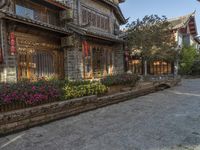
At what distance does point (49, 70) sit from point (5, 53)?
9.27ft

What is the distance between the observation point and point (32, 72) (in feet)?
33.7

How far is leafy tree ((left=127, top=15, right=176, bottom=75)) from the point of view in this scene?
50.6 ft

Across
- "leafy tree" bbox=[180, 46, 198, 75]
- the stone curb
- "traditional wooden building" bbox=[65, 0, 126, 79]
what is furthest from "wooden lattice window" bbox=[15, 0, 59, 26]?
"leafy tree" bbox=[180, 46, 198, 75]

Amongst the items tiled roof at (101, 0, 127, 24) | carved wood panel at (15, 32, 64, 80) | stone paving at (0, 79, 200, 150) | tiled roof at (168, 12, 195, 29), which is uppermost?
tiled roof at (168, 12, 195, 29)

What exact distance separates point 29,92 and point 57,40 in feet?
19.3

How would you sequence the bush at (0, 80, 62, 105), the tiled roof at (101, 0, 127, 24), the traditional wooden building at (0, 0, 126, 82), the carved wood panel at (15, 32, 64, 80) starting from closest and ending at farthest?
the bush at (0, 80, 62, 105), the traditional wooden building at (0, 0, 126, 82), the carved wood panel at (15, 32, 64, 80), the tiled roof at (101, 0, 127, 24)

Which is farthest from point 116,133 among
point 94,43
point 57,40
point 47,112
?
point 94,43

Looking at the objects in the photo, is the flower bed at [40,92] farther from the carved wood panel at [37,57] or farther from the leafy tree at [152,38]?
the leafy tree at [152,38]

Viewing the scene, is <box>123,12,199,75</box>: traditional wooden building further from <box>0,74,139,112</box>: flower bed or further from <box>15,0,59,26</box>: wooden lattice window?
<box>0,74,139,112</box>: flower bed

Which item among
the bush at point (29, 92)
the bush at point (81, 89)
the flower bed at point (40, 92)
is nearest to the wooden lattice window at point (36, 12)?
the flower bed at point (40, 92)

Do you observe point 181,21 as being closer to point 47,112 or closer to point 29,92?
point 47,112

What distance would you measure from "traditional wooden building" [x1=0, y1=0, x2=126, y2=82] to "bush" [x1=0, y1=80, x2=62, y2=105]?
8.02ft

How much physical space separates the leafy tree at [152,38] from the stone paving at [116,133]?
8.58 m

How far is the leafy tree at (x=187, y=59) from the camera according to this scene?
77.4ft
